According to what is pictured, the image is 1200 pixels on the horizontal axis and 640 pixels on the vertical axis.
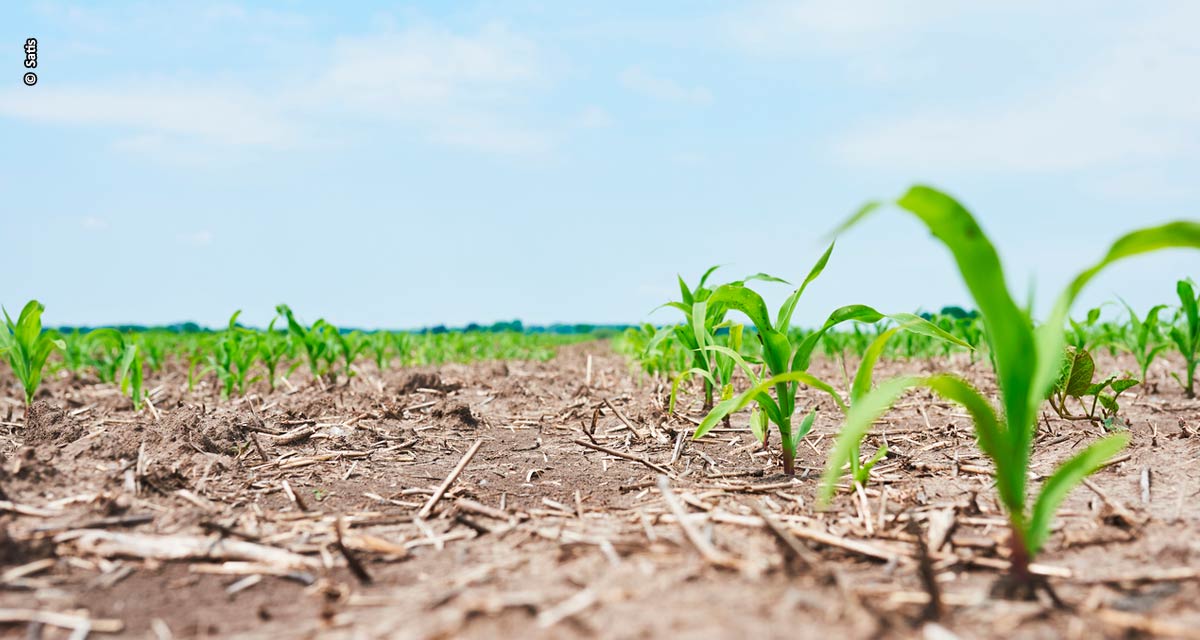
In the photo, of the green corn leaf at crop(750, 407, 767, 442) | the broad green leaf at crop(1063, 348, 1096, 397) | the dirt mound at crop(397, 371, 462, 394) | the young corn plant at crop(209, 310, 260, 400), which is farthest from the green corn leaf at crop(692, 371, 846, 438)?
the young corn plant at crop(209, 310, 260, 400)

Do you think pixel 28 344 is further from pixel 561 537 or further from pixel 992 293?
pixel 992 293

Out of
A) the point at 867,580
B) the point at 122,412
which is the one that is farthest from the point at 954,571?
the point at 122,412

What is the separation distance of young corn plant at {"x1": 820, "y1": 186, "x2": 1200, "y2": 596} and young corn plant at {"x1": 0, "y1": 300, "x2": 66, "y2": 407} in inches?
171

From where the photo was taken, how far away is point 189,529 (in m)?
2.24

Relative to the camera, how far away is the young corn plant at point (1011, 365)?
1438mm

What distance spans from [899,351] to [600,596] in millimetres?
7561

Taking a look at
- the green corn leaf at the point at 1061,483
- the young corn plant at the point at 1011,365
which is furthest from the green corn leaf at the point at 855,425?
the green corn leaf at the point at 1061,483

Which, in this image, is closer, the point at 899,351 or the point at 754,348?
the point at 899,351

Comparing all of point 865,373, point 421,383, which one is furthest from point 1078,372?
point 421,383

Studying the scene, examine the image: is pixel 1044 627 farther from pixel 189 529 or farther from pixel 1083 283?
pixel 189 529

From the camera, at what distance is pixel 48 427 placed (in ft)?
11.4

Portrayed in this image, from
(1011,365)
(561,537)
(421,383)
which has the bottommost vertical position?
(561,537)

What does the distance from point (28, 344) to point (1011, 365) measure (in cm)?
472

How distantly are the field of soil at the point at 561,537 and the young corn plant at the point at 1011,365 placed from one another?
168mm
